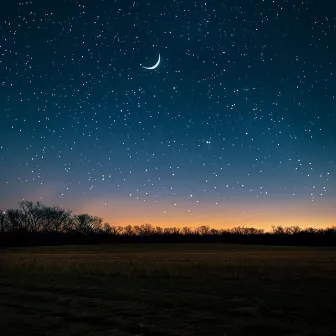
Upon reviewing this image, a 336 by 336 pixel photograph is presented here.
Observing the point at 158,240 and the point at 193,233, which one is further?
the point at 193,233

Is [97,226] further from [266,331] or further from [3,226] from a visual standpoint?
[266,331]

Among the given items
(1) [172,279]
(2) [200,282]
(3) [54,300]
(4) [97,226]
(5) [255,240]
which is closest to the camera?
(3) [54,300]

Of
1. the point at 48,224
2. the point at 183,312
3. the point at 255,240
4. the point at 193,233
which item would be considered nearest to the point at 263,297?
the point at 183,312

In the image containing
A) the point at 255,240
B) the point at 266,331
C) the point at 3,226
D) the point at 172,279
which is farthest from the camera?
the point at 3,226

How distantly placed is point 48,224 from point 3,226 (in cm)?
1244

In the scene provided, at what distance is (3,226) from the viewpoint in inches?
5182

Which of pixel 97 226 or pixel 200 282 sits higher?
pixel 97 226

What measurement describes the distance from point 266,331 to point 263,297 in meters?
5.64

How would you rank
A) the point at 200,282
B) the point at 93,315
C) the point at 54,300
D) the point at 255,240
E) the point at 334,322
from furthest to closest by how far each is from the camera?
the point at 255,240, the point at 200,282, the point at 54,300, the point at 93,315, the point at 334,322

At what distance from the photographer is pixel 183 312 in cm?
1357

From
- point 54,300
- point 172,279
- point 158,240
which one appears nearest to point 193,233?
point 158,240

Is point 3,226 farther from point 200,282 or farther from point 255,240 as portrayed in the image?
point 200,282

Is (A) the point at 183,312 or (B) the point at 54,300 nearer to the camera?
(A) the point at 183,312

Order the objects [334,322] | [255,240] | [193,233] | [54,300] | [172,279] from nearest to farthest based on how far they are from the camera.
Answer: [334,322], [54,300], [172,279], [255,240], [193,233]
